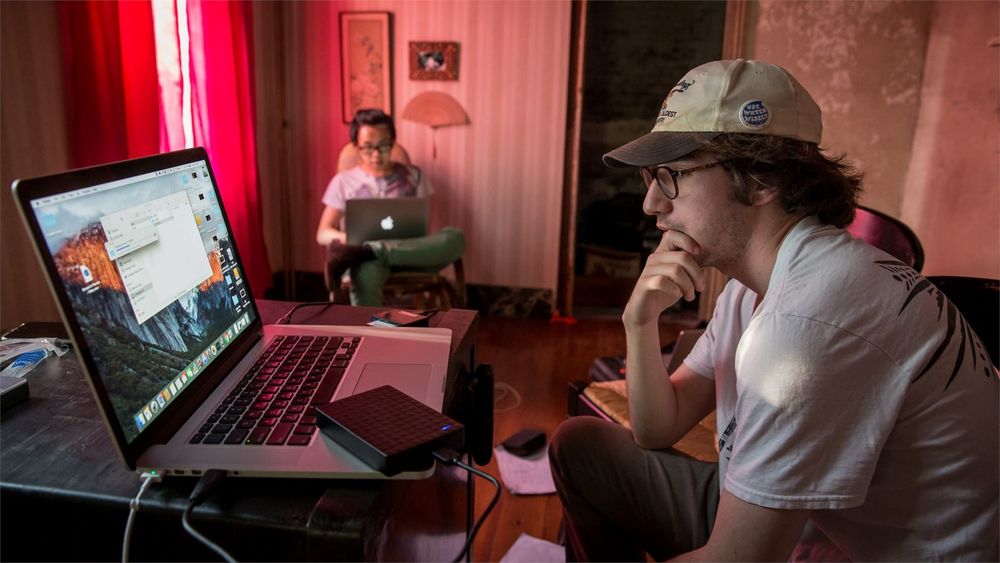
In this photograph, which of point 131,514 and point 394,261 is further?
point 394,261

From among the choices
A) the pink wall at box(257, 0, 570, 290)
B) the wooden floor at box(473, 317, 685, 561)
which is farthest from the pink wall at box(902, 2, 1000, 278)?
the pink wall at box(257, 0, 570, 290)

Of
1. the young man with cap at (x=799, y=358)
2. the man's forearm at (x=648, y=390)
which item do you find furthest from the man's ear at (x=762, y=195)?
the man's forearm at (x=648, y=390)

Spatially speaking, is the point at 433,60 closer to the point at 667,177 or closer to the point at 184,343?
the point at 667,177

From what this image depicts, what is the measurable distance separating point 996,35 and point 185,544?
10.1 feet

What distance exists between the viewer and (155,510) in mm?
649

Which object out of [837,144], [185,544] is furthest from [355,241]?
[837,144]

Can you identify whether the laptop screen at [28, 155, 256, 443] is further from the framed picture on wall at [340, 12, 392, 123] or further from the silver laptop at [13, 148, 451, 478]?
the framed picture on wall at [340, 12, 392, 123]

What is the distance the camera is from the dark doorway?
4422 millimetres

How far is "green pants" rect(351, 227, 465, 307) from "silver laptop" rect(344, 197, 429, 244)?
6 cm

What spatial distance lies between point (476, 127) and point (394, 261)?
132 cm

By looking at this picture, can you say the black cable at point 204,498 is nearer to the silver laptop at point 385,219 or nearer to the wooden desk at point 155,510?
the wooden desk at point 155,510

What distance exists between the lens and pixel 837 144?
3.41m

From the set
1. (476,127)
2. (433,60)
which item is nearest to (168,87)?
(433,60)

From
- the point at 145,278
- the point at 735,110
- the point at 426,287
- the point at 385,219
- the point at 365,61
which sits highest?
the point at 365,61
